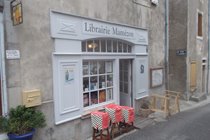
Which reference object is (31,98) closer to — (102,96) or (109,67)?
(102,96)

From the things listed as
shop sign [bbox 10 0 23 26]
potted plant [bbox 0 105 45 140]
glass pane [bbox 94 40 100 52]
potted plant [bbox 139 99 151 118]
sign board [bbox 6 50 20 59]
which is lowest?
potted plant [bbox 139 99 151 118]

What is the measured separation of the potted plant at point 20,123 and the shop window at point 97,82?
1957 millimetres

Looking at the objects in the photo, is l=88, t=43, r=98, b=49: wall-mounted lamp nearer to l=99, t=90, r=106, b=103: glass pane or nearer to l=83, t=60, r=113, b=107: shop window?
l=83, t=60, r=113, b=107: shop window

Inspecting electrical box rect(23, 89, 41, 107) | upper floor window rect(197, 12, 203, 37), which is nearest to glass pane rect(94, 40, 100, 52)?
electrical box rect(23, 89, 41, 107)

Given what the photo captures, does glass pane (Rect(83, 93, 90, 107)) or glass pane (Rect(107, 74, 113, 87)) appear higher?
glass pane (Rect(107, 74, 113, 87))

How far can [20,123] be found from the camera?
411 centimetres

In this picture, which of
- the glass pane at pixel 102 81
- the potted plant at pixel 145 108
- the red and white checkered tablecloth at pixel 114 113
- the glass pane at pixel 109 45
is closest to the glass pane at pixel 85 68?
the glass pane at pixel 102 81

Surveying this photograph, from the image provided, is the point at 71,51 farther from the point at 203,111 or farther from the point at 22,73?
the point at 203,111

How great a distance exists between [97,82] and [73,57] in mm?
1395

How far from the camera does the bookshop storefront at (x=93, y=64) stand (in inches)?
203

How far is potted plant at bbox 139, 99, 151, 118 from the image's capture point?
7.84m

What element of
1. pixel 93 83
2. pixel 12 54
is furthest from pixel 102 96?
pixel 12 54

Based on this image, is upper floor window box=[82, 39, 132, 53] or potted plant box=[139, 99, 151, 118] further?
potted plant box=[139, 99, 151, 118]

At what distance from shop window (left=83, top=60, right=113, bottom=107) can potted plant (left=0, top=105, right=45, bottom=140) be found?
6.42 feet
